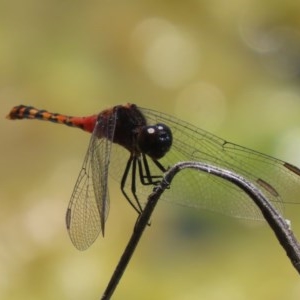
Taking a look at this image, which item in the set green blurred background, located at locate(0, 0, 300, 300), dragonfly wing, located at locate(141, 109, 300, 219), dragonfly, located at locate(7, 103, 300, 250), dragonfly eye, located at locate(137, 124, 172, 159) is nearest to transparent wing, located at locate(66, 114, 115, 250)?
dragonfly, located at locate(7, 103, 300, 250)

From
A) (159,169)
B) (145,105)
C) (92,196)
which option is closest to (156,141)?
(159,169)

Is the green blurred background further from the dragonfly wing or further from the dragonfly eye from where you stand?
the dragonfly eye

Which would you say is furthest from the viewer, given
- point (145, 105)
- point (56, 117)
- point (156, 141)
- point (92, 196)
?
point (145, 105)

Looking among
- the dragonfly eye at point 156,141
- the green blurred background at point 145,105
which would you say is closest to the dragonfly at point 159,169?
the dragonfly eye at point 156,141

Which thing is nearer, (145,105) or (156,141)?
(156,141)

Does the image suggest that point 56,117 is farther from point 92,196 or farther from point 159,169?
point 92,196

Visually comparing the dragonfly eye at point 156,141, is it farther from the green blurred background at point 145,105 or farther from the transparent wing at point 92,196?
the green blurred background at point 145,105
